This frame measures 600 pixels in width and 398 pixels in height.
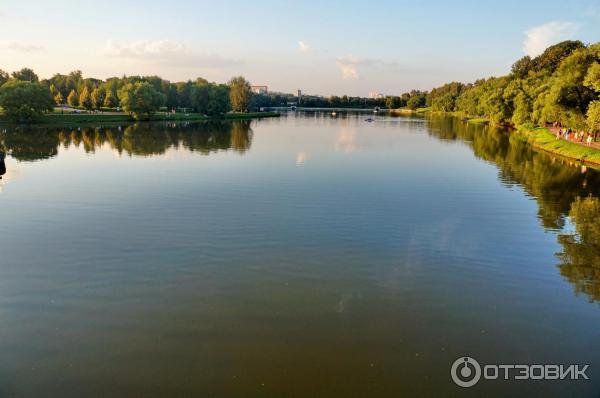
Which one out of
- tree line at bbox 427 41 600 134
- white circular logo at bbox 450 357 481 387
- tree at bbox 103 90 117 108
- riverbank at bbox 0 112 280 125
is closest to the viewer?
white circular logo at bbox 450 357 481 387

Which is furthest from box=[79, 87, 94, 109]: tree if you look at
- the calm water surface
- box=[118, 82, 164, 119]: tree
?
the calm water surface

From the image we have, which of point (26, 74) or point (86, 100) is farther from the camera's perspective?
point (26, 74)

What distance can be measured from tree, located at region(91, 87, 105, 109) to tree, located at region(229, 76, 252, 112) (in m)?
52.0

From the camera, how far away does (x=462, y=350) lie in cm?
1448

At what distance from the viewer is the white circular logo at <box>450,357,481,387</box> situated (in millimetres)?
13047

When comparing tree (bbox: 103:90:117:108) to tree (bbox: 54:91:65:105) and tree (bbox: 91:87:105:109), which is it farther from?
tree (bbox: 54:91:65:105)

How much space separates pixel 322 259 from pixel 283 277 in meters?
2.97

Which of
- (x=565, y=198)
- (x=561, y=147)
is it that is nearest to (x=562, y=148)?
(x=561, y=147)

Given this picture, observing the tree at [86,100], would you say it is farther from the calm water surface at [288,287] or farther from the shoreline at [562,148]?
the shoreline at [562,148]

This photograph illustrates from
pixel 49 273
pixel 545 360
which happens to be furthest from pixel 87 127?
pixel 545 360

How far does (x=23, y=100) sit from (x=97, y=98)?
167 feet

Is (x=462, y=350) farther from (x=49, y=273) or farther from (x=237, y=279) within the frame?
(x=49, y=273)

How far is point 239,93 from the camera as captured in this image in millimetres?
→ 182375

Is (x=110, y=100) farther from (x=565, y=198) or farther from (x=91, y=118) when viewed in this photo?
(x=565, y=198)
